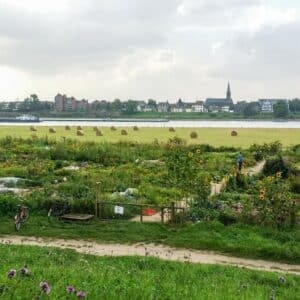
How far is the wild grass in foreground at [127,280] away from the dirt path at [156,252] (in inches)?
36.5

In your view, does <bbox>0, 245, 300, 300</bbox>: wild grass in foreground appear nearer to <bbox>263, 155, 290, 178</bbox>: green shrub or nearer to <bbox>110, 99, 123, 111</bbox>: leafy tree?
<bbox>263, 155, 290, 178</bbox>: green shrub

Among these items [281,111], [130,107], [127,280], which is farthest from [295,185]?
[130,107]

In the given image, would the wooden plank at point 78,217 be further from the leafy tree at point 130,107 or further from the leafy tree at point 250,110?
the leafy tree at point 130,107

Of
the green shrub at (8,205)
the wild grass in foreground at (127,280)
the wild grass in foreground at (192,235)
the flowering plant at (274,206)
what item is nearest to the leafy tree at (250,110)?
the green shrub at (8,205)

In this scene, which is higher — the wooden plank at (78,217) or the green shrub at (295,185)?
the wooden plank at (78,217)

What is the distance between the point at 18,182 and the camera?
22094 mm

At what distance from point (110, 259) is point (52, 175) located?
48.8 feet

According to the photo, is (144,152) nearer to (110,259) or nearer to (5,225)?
(5,225)

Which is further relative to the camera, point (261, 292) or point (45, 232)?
point (45, 232)

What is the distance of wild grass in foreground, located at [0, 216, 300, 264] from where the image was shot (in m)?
12.3

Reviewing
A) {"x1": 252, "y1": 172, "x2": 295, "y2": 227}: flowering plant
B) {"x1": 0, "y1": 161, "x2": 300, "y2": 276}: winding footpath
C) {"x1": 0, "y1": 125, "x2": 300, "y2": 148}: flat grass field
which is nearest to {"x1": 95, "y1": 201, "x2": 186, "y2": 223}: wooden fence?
{"x1": 252, "y1": 172, "x2": 295, "y2": 227}: flowering plant

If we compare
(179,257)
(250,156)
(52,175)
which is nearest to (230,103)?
(250,156)

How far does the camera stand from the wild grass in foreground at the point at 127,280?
19.1 ft

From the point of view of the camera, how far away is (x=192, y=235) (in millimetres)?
13414
